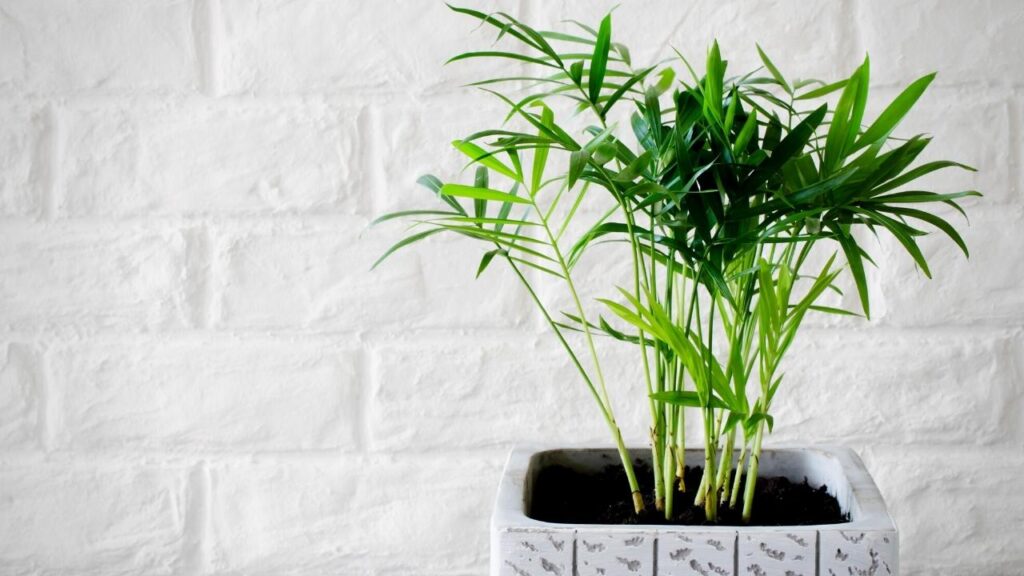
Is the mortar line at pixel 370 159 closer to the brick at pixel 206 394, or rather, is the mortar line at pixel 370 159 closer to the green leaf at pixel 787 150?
the brick at pixel 206 394

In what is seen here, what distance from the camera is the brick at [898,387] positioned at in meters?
1.02

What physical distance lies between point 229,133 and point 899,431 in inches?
30.2

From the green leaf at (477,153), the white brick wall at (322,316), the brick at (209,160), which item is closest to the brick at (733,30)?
the white brick wall at (322,316)

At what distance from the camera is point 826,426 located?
1.04 meters

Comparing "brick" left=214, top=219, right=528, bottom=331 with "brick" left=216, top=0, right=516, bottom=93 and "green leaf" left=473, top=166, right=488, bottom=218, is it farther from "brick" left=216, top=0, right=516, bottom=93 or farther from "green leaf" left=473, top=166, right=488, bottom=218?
"green leaf" left=473, top=166, right=488, bottom=218

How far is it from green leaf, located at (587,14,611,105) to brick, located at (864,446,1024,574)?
0.60 metres

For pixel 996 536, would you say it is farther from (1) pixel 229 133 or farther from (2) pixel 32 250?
(2) pixel 32 250

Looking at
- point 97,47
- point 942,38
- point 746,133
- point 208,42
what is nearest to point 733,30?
point 942,38

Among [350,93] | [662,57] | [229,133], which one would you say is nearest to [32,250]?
[229,133]

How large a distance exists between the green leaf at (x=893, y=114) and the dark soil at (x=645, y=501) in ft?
0.88

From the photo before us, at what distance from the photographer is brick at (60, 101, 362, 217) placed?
3.46 ft

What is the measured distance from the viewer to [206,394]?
3.53ft

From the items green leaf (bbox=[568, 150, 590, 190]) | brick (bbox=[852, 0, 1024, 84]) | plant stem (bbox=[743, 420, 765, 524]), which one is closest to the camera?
green leaf (bbox=[568, 150, 590, 190])

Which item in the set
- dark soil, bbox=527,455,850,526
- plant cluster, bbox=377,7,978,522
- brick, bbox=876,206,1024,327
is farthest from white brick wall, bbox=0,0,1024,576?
plant cluster, bbox=377,7,978,522
